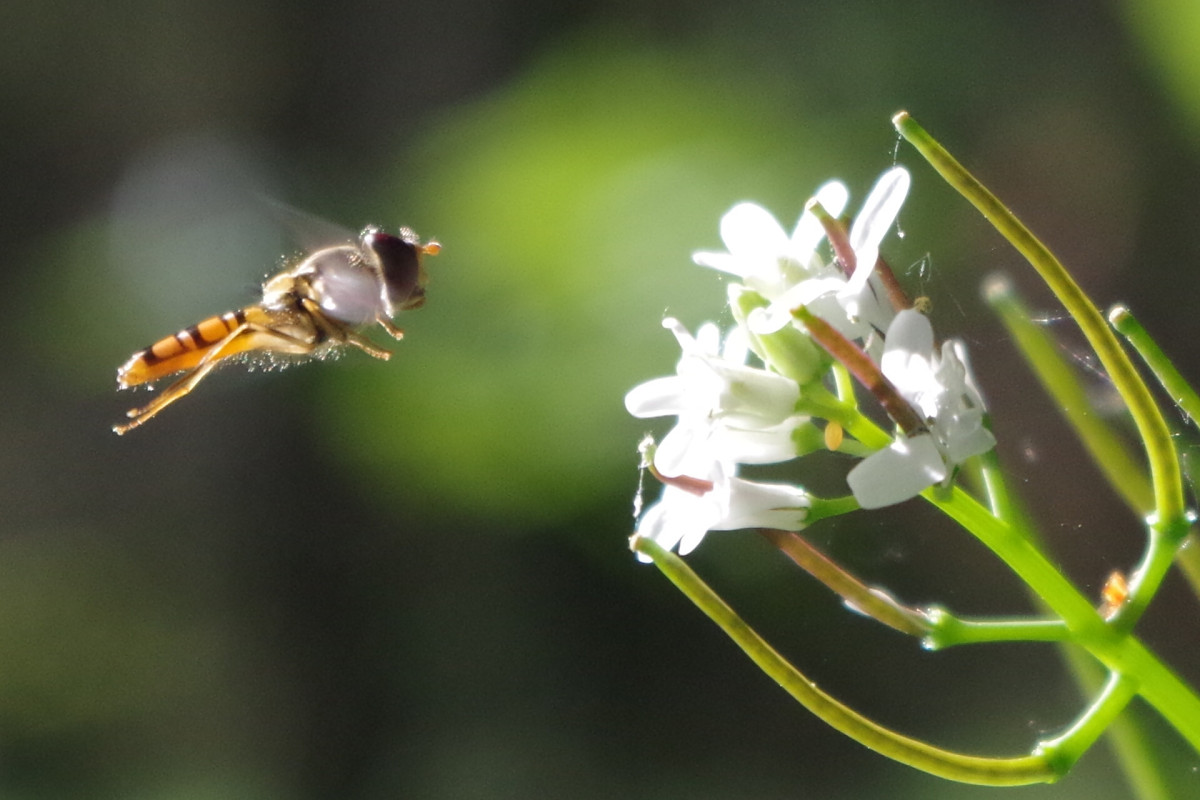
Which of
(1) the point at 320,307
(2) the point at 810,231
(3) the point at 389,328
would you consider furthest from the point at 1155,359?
(1) the point at 320,307

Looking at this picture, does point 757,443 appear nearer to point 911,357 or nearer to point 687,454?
point 687,454

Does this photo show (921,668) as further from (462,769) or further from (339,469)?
(339,469)

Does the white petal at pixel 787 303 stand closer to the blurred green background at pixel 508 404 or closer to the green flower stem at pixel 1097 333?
the green flower stem at pixel 1097 333

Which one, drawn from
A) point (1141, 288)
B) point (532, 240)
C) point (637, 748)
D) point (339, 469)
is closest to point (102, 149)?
point (339, 469)

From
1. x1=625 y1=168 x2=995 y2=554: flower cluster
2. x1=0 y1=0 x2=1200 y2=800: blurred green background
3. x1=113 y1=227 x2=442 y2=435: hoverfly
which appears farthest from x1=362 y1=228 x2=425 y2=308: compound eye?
x1=0 y1=0 x2=1200 y2=800: blurred green background

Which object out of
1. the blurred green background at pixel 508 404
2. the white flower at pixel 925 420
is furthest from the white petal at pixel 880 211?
the blurred green background at pixel 508 404

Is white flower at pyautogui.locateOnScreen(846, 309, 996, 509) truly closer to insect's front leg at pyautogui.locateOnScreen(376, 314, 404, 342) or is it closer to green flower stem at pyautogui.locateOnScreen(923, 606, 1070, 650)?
green flower stem at pyautogui.locateOnScreen(923, 606, 1070, 650)
